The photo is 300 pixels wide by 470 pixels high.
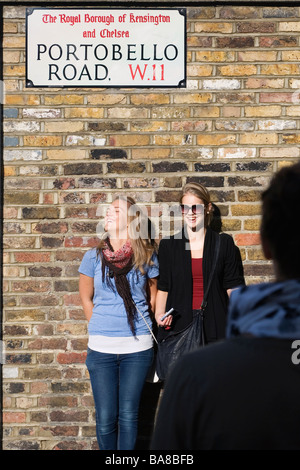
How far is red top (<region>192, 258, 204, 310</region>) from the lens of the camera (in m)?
3.41

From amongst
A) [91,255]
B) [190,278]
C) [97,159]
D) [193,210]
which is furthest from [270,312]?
[97,159]

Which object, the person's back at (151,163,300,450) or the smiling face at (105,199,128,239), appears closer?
the person's back at (151,163,300,450)

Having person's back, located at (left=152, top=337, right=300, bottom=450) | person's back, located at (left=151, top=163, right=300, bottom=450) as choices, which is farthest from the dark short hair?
person's back, located at (left=152, top=337, right=300, bottom=450)

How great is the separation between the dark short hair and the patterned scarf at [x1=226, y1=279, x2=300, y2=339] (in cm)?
5

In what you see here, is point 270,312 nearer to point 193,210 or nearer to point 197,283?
point 197,283

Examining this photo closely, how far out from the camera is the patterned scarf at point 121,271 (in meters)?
3.41

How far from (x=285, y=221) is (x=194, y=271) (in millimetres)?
2291

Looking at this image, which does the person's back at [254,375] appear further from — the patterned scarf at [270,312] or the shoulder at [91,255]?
the shoulder at [91,255]

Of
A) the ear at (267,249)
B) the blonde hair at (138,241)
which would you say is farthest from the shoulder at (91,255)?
the ear at (267,249)

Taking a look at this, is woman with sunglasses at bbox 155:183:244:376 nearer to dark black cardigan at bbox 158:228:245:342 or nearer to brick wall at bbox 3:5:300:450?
dark black cardigan at bbox 158:228:245:342

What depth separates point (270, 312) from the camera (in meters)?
1.12

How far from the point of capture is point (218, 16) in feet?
12.6

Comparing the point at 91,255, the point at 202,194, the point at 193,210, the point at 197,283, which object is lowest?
the point at 197,283

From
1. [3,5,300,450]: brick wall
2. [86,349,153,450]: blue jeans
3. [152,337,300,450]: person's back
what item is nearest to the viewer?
[152,337,300,450]: person's back
